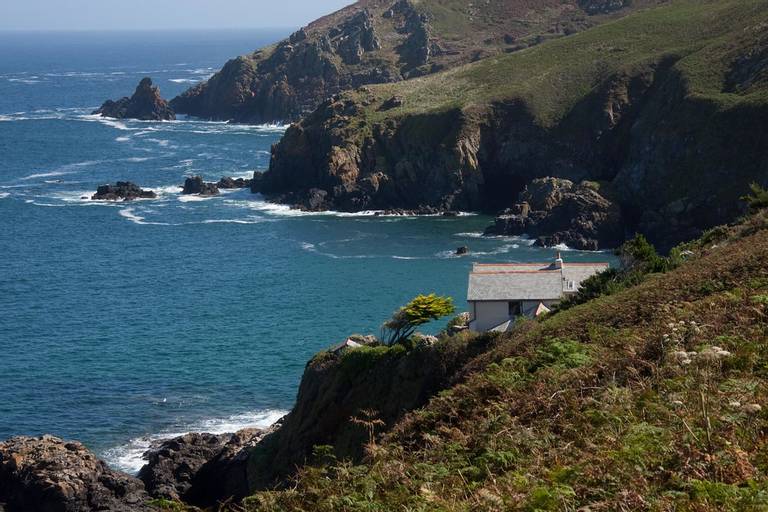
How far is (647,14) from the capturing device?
129000mm

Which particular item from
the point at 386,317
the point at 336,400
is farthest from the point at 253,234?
the point at 336,400

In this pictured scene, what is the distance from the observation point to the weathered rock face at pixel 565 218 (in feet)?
264

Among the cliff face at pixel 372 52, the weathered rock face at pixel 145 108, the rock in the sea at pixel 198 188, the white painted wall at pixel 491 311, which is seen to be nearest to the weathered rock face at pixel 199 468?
the white painted wall at pixel 491 311

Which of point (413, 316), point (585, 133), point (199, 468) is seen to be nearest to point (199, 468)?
point (199, 468)

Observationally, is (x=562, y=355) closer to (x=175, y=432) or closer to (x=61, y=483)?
(x=61, y=483)

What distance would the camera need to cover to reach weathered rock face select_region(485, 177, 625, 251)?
3172 inches

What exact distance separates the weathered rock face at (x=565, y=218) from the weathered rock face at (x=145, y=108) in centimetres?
8960

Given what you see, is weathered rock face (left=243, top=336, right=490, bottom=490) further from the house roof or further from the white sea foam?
the white sea foam

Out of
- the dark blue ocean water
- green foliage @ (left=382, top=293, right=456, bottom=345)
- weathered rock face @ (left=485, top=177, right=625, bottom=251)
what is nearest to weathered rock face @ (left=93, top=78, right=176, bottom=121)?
the dark blue ocean water

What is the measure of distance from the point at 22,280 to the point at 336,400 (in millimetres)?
46615

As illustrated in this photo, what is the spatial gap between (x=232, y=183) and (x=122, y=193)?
1115 cm

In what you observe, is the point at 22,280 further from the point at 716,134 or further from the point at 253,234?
the point at 716,134

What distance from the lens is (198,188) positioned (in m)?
107

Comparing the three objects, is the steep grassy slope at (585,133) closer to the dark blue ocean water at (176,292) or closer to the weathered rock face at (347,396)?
the dark blue ocean water at (176,292)
